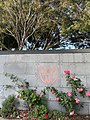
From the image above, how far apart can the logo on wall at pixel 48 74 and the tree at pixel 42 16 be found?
17.4ft

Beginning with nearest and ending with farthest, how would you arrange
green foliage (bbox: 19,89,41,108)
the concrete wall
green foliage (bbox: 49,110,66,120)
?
green foliage (bbox: 49,110,66,120)
green foliage (bbox: 19,89,41,108)
the concrete wall

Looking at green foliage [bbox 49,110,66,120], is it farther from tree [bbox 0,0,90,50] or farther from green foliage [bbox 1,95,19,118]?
tree [bbox 0,0,90,50]

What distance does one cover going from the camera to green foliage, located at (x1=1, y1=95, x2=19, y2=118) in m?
5.08

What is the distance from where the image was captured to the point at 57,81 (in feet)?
17.2

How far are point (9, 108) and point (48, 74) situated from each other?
1.28 m

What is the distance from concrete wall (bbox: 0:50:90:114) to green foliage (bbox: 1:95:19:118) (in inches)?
10.1

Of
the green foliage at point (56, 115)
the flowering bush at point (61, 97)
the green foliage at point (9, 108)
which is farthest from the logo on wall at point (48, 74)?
the green foliage at point (9, 108)

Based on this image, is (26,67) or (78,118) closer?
(78,118)

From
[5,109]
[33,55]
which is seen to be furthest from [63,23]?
[5,109]

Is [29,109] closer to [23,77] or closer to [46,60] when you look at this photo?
[23,77]

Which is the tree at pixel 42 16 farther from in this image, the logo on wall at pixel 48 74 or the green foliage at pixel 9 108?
the green foliage at pixel 9 108

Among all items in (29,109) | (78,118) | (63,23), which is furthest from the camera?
(63,23)

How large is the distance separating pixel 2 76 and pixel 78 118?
7.26ft

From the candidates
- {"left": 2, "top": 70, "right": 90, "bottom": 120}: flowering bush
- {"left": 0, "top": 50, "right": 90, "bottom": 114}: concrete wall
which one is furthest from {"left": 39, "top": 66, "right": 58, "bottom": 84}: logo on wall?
{"left": 2, "top": 70, "right": 90, "bottom": 120}: flowering bush
